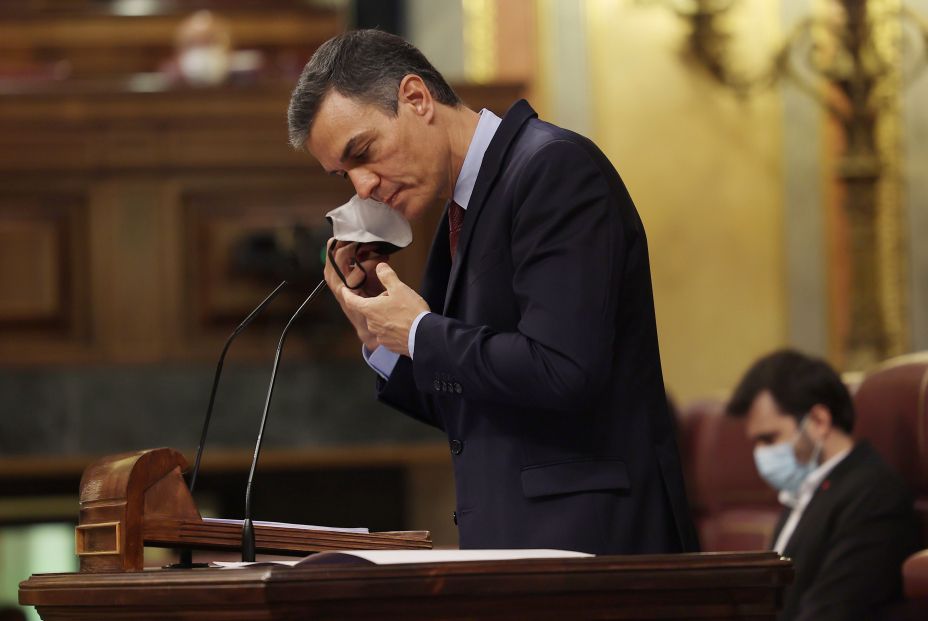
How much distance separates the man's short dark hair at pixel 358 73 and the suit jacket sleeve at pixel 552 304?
0.79ft

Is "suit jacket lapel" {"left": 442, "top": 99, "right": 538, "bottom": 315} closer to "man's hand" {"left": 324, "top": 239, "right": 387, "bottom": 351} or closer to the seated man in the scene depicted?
"man's hand" {"left": 324, "top": 239, "right": 387, "bottom": 351}

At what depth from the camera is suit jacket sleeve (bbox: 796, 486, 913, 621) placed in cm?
329

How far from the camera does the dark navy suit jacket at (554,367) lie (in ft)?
5.40

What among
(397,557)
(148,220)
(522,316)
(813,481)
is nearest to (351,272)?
(522,316)

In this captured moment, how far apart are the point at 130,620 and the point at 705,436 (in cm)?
406

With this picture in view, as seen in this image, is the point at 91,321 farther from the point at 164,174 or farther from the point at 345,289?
the point at 345,289

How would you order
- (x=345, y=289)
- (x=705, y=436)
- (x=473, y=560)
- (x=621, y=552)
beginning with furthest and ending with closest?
(x=705, y=436)
(x=345, y=289)
(x=621, y=552)
(x=473, y=560)

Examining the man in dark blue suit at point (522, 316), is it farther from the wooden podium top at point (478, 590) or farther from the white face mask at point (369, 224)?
the wooden podium top at point (478, 590)

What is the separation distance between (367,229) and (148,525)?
1.66 ft

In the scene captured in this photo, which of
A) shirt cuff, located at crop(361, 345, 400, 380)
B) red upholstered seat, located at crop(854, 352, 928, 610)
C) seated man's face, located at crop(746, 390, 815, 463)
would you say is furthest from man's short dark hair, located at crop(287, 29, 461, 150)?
seated man's face, located at crop(746, 390, 815, 463)

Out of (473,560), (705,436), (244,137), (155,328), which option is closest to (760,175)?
(705,436)

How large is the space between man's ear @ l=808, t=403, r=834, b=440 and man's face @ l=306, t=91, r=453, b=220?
2017 millimetres

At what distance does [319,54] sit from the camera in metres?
1.94

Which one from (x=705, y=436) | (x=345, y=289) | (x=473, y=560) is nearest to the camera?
(x=473, y=560)
